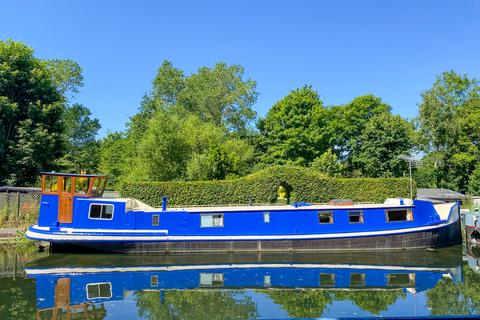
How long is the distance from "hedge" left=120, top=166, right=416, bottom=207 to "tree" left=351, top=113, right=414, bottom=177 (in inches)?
501

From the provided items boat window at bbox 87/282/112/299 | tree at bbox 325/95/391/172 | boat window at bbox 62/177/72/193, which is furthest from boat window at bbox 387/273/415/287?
tree at bbox 325/95/391/172

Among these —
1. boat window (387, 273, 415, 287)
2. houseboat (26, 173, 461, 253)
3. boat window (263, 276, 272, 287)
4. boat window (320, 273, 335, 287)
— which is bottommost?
boat window (263, 276, 272, 287)

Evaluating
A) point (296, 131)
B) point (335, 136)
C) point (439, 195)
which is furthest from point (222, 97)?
point (439, 195)

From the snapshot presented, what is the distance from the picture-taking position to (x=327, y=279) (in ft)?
42.3

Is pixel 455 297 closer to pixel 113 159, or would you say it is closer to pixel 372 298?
pixel 372 298

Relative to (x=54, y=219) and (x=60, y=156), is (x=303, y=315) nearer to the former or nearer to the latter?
Answer: (x=54, y=219)

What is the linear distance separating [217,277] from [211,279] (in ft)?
1.03

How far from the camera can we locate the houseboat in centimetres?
1700

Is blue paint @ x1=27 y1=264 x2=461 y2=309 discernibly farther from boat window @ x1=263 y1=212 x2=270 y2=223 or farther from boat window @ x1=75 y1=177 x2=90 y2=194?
boat window @ x1=75 y1=177 x2=90 y2=194

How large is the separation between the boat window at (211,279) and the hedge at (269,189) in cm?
1113

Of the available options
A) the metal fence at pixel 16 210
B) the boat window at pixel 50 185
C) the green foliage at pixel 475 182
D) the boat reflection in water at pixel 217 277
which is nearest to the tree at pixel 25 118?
the metal fence at pixel 16 210

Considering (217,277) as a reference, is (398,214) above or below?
above

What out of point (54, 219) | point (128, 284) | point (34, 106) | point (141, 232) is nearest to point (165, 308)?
point (128, 284)

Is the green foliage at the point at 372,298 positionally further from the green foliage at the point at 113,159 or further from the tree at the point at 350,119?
the green foliage at the point at 113,159
